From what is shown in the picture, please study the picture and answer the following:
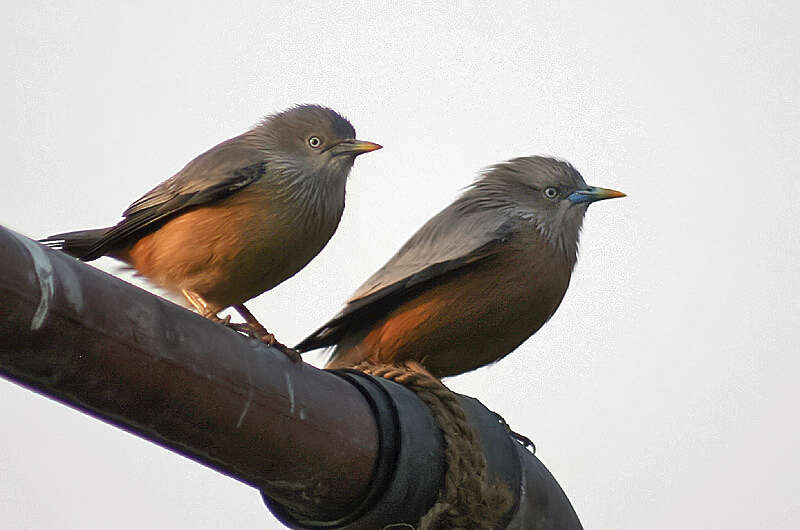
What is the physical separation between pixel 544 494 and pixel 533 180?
109 inches

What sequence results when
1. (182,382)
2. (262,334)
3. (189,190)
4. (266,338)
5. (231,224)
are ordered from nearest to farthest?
(182,382) < (266,338) < (262,334) < (231,224) < (189,190)

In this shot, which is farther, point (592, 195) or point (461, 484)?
point (592, 195)

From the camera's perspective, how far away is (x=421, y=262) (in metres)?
5.14

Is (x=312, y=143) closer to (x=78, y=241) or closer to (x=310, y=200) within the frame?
(x=310, y=200)

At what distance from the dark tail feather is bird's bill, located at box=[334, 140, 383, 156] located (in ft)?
3.46

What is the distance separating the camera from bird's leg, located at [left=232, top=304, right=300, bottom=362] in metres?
2.84

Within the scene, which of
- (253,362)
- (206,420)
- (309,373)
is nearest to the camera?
(206,420)

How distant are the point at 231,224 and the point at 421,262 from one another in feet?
3.35

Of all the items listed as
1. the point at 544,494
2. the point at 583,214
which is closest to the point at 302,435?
the point at 544,494

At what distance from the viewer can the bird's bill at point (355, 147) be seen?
4.94 m

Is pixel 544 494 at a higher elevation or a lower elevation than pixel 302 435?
lower

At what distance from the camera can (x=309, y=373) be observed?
2.72 metres

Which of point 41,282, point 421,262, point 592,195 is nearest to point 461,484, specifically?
point 41,282

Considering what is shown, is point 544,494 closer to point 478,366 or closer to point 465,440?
point 465,440
